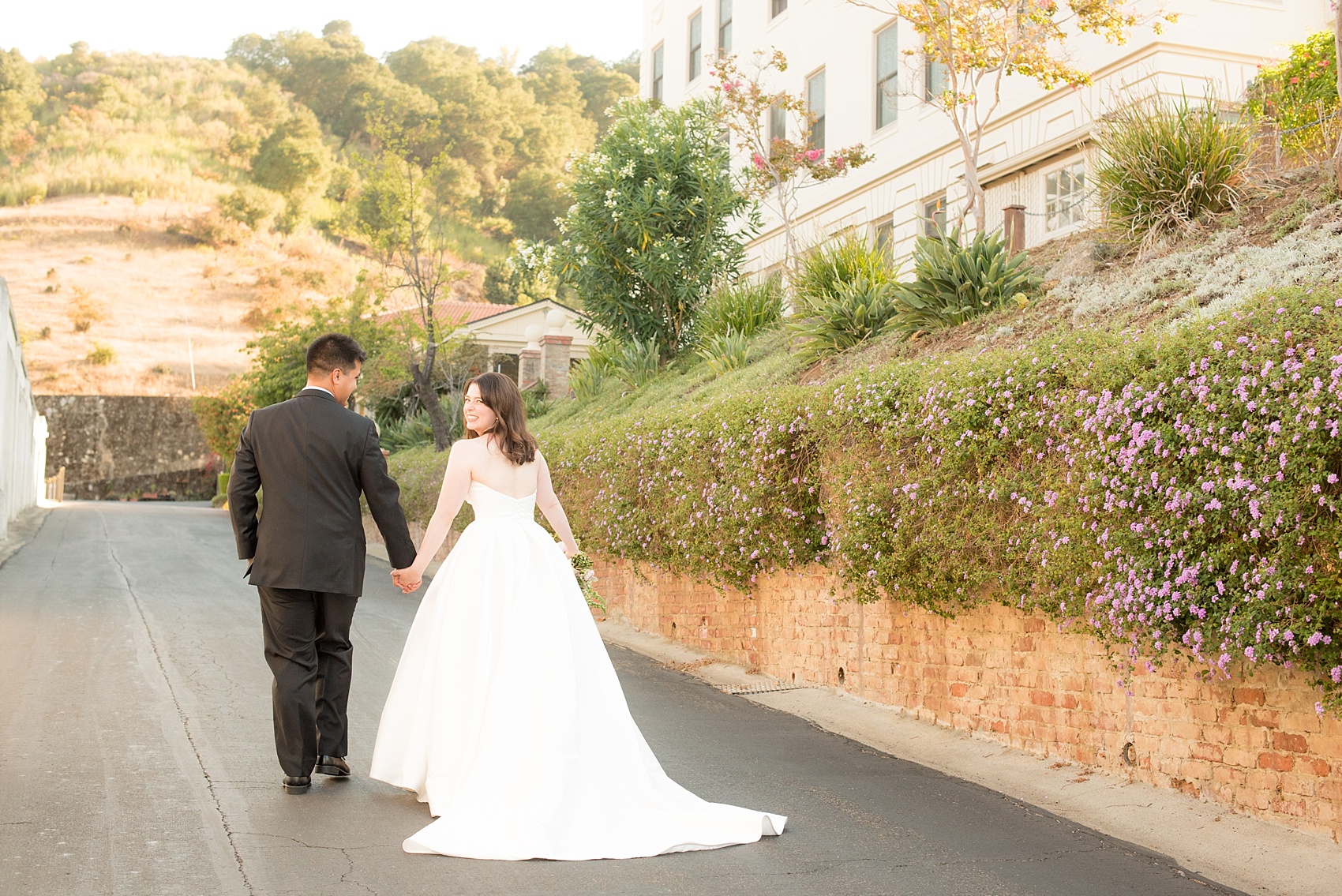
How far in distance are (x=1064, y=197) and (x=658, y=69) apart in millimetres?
17131

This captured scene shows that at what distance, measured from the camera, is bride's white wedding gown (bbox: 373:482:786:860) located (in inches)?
201

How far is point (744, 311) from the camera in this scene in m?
19.5

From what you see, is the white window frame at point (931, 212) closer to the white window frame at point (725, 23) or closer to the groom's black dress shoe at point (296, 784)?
the white window frame at point (725, 23)

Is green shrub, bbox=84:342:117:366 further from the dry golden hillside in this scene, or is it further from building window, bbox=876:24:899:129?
building window, bbox=876:24:899:129

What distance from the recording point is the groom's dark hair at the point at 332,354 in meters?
6.23

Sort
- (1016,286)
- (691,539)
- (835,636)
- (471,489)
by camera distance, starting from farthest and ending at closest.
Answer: (1016,286), (691,539), (835,636), (471,489)

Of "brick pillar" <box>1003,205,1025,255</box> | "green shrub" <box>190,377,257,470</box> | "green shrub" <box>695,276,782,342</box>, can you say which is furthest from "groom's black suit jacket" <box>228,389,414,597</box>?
"green shrub" <box>190,377,257,470</box>

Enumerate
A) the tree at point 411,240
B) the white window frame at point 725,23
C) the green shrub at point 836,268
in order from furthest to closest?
the tree at point 411,240, the white window frame at point 725,23, the green shrub at point 836,268

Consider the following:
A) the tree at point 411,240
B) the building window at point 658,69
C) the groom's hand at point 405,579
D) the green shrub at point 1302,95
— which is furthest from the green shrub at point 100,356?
the groom's hand at point 405,579

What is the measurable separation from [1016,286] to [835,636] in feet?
16.5

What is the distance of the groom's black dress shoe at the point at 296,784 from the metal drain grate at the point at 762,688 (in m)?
4.65

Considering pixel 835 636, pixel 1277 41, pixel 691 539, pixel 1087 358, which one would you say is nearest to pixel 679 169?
pixel 1277 41

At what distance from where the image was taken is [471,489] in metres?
6.09

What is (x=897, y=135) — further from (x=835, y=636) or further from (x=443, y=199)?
(x=443, y=199)
